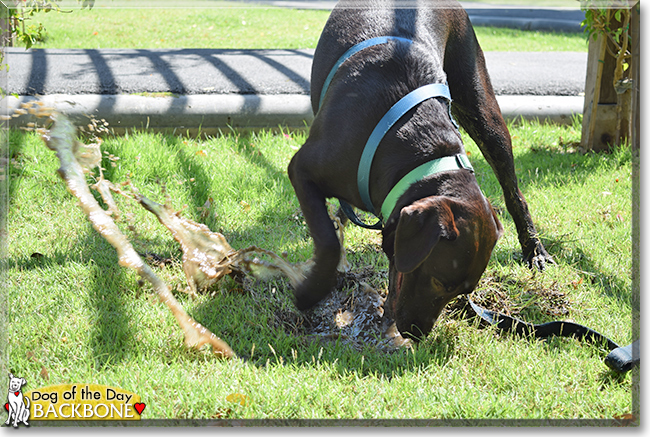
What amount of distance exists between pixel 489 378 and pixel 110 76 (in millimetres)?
5252

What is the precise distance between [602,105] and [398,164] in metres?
3.72

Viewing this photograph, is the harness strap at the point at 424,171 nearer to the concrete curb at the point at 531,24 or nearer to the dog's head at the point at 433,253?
the dog's head at the point at 433,253

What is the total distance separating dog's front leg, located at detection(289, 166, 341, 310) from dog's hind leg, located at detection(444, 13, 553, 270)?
1251 mm

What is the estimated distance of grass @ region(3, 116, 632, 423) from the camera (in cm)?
236

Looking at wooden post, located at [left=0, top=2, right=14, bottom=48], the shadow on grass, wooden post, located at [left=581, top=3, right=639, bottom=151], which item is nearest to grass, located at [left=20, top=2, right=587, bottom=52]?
wooden post, located at [left=581, top=3, right=639, bottom=151]

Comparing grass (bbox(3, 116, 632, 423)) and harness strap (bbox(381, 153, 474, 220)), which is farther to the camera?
harness strap (bbox(381, 153, 474, 220))

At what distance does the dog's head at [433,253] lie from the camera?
2307 mm

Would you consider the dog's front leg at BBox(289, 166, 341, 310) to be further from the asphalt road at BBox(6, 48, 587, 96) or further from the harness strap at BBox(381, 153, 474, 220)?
the asphalt road at BBox(6, 48, 587, 96)

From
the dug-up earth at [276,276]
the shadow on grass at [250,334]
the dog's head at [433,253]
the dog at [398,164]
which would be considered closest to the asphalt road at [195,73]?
the dug-up earth at [276,276]

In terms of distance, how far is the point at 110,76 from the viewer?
6.18 metres

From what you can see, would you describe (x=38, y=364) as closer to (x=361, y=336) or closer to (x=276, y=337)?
(x=276, y=337)

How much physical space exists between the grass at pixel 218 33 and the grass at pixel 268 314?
4.83 meters

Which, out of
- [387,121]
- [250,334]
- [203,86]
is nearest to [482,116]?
[387,121]

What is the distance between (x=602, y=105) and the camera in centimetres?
543
